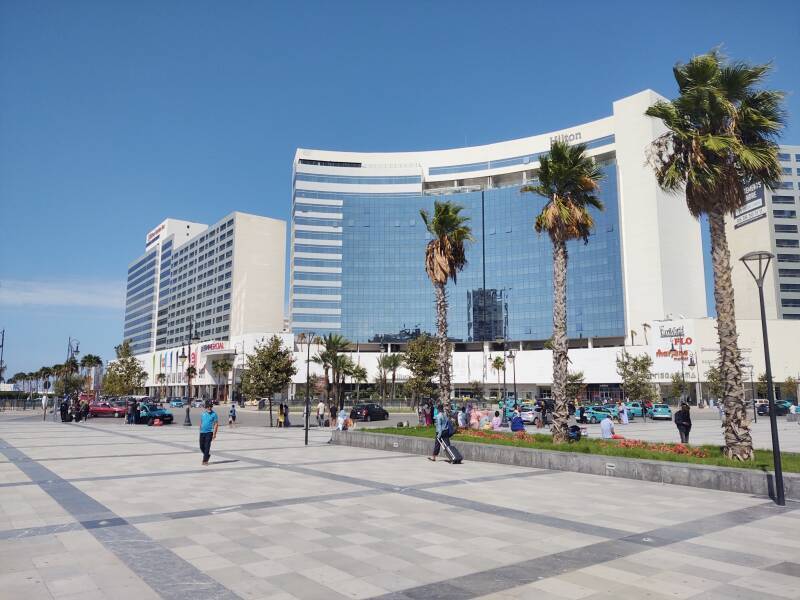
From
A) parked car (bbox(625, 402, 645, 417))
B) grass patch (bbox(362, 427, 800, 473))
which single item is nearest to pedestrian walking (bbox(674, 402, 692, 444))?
grass patch (bbox(362, 427, 800, 473))

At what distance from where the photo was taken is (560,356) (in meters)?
20.0

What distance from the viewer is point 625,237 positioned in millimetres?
107875

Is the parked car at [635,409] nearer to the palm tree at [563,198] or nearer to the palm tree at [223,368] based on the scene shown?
the palm tree at [563,198]

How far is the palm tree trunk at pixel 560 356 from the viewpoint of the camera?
19281mm

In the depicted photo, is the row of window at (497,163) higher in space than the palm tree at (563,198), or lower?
higher

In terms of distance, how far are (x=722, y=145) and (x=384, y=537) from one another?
13545 mm

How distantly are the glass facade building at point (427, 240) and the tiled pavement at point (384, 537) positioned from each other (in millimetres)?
99535

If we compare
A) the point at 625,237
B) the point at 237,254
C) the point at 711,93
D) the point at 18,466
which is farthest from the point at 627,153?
the point at 18,466

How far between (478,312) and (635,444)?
10227 centimetres

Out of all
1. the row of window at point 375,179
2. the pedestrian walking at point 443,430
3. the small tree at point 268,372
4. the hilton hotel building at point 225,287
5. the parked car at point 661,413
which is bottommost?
the parked car at point 661,413

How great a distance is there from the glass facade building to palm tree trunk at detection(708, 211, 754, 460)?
94708mm

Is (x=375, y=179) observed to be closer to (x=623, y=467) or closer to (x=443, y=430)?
(x=443, y=430)

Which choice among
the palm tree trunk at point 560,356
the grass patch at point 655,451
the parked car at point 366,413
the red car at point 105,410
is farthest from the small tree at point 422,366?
the palm tree trunk at point 560,356

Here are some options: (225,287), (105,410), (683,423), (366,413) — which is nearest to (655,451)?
(683,423)
